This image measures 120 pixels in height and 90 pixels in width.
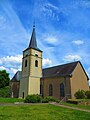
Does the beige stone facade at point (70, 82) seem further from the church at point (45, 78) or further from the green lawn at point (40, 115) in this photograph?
the green lawn at point (40, 115)

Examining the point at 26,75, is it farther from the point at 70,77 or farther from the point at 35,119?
the point at 35,119

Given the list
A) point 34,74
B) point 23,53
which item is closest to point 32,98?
point 34,74

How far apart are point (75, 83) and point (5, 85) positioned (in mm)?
24599

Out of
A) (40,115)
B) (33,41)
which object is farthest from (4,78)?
(40,115)

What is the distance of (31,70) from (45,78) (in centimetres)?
394

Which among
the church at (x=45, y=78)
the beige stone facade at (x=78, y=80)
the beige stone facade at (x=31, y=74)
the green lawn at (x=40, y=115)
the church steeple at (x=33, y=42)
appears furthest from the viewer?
the church steeple at (x=33, y=42)

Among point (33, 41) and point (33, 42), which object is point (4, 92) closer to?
point (33, 42)

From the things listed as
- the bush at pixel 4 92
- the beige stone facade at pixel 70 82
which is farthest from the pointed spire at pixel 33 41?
the bush at pixel 4 92

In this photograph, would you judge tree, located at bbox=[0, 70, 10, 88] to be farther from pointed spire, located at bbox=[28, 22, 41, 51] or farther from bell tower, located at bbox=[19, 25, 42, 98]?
pointed spire, located at bbox=[28, 22, 41, 51]

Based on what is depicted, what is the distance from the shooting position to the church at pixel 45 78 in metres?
28.4

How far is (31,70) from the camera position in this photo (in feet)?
110

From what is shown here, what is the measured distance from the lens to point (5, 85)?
144 feet

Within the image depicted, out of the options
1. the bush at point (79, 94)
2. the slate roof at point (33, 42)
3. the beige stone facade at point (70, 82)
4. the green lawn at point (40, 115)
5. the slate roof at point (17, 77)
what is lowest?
the green lawn at point (40, 115)

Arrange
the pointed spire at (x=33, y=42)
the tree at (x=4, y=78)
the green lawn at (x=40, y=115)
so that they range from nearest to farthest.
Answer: the green lawn at (x=40, y=115) → the pointed spire at (x=33, y=42) → the tree at (x=4, y=78)
